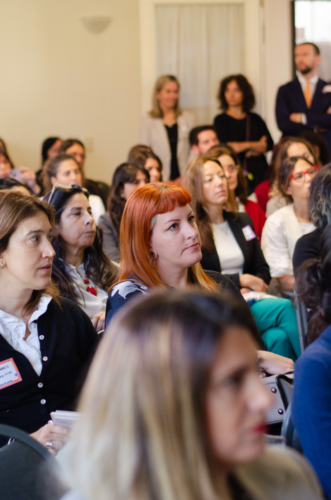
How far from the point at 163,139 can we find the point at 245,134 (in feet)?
2.70

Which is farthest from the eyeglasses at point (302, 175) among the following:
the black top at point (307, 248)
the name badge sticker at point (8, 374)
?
the name badge sticker at point (8, 374)

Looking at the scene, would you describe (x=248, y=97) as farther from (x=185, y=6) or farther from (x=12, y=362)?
(x=12, y=362)

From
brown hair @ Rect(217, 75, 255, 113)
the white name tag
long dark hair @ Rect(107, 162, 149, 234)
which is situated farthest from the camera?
the white name tag

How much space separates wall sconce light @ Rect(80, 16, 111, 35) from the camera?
5660 mm

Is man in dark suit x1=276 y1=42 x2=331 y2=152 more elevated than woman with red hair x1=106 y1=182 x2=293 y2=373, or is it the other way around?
man in dark suit x1=276 y1=42 x2=331 y2=152

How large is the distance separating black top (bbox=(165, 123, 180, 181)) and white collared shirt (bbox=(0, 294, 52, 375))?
371 cm

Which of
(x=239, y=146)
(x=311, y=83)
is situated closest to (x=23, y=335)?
(x=239, y=146)

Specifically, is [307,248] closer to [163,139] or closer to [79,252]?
[79,252]

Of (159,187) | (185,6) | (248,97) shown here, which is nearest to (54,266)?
(159,187)

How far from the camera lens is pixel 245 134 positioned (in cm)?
507

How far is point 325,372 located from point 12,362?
38.2 inches

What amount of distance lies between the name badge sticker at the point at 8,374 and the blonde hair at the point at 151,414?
1.00 meters

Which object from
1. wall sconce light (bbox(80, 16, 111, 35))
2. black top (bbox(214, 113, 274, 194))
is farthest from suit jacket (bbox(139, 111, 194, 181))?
wall sconce light (bbox(80, 16, 111, 35))

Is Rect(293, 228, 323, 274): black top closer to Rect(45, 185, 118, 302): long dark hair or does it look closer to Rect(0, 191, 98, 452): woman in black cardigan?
Rect(45, 185, 118, 302): long dark hair
